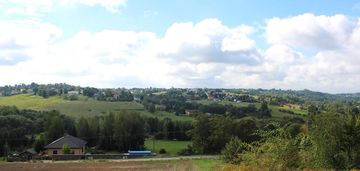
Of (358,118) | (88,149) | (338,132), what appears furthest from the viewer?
(88,149)

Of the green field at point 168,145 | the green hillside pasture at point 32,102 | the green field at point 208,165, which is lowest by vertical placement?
the green field at point 168,145

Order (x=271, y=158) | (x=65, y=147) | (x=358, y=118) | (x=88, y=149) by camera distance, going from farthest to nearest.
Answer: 1. (x=88, y=149)
2. (x=65, y=147)
3. (x=358, y=118)
4. (x=271, y=158)

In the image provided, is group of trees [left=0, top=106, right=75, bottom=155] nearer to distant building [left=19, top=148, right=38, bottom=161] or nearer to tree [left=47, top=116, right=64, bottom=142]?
tree [left=47, top=116, right=64, bottom=142]

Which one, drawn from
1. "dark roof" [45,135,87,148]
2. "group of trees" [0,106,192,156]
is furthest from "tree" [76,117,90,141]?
"dark roof" [45,135,87,148]

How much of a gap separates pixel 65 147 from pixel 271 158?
233 ft

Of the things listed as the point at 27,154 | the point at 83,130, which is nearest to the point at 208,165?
the point at 27,154

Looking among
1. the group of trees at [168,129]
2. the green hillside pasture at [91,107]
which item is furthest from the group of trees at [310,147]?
the green hillside pasture at [91,107]

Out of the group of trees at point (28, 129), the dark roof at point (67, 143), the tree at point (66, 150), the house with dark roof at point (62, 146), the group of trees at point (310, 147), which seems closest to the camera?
the group of trees at point (310, 147)

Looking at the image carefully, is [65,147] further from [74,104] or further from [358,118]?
[74,104]

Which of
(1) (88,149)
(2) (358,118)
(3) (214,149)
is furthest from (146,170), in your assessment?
(1) (88,149)

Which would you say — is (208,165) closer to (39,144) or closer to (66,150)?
(66,150)

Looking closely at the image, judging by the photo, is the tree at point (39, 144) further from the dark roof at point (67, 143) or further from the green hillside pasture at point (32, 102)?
the green hillside pasture at point (32, 102)

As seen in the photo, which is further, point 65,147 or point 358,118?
point 65,147

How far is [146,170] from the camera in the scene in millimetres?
52312
